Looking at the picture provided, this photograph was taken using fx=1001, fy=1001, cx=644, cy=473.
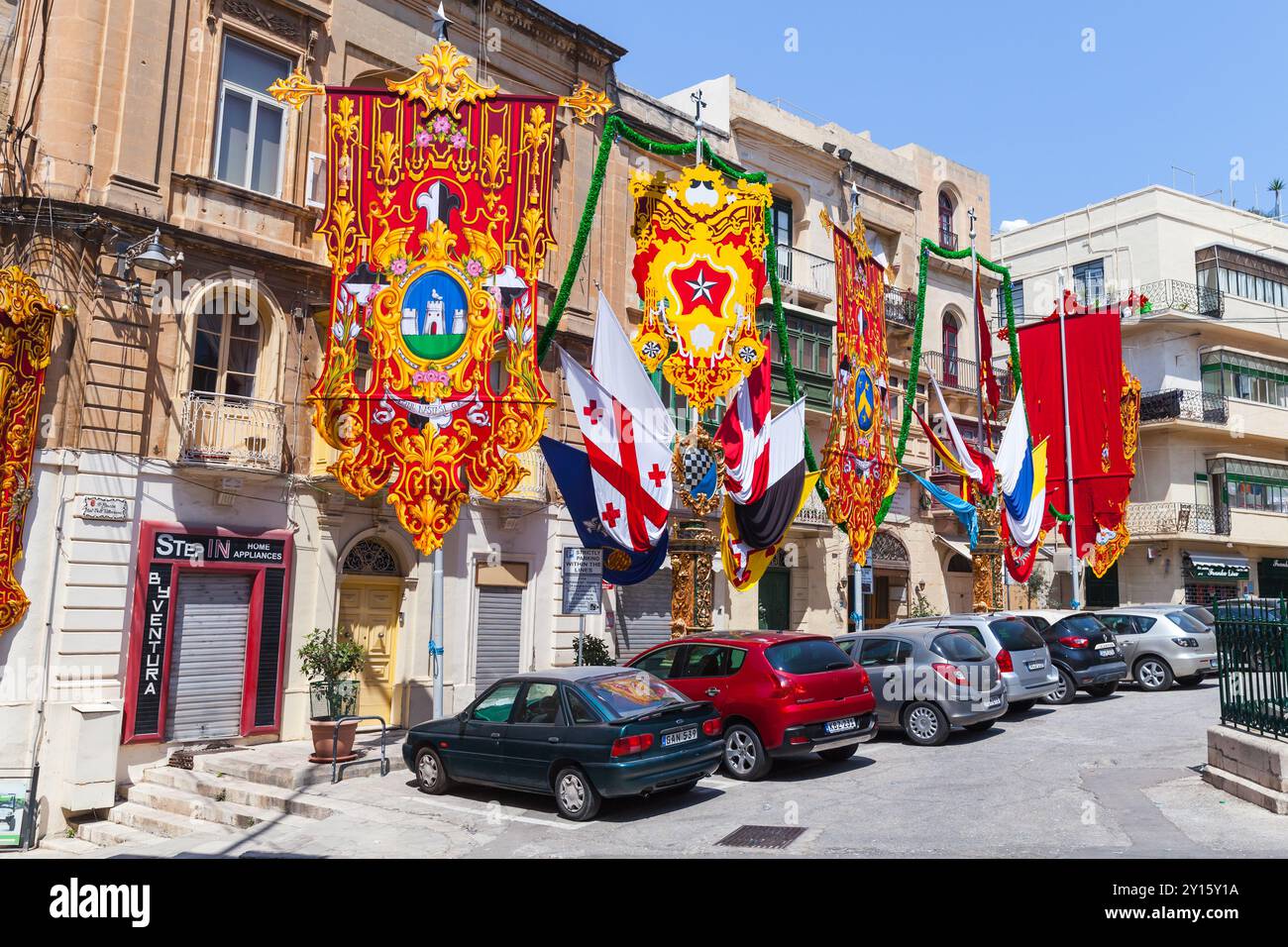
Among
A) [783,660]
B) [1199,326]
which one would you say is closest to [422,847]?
[783,660]

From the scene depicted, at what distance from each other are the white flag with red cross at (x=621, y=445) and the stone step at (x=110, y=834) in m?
7.07

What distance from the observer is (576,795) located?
10.1 m

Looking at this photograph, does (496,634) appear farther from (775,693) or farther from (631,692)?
(631,692)

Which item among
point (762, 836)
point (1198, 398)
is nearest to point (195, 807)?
point (762, 836)

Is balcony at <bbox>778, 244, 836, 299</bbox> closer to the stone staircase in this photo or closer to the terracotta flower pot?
the terracotta flower pot

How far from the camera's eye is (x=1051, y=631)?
18.4 meters

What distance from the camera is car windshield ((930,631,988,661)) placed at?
1359 centimetres

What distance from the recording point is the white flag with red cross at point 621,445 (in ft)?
46.9

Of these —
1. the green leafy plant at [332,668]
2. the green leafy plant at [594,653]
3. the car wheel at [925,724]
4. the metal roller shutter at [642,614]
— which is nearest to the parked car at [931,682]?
the car wheel at [925,724]

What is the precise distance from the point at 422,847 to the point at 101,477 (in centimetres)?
808

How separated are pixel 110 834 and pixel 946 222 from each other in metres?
30.8

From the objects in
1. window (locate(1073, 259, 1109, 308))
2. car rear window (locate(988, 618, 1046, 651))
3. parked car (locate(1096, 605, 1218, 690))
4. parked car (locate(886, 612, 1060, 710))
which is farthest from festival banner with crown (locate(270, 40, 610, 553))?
window (locate(1073, 259, 1109, 308))

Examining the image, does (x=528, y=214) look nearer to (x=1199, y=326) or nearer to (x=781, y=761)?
(x=781, y=761)
